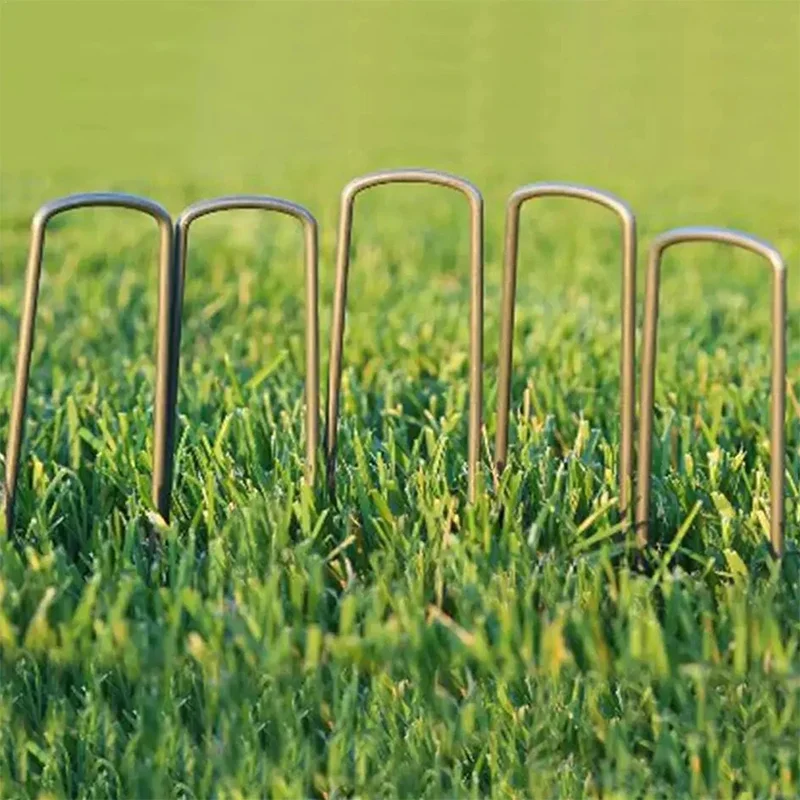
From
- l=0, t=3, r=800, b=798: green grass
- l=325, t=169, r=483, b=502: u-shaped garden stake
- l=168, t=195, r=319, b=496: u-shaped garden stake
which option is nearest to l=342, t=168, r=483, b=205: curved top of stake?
l=325, t=169, r=483, b=502: u-shaped garden stake

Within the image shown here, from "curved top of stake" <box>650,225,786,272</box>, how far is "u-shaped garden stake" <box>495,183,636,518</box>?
0.28 feet

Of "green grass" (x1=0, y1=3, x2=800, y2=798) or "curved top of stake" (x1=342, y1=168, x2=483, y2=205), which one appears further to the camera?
"curved top of stake" (x1=342, y1=168, x2=483, y2=205)

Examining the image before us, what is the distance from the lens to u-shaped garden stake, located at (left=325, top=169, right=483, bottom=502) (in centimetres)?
262

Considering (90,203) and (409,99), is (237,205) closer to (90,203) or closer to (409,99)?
Result: (90,203)

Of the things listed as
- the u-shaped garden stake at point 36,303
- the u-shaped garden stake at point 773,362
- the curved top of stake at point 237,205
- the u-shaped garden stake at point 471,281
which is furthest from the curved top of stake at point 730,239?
the u-shaped garden stake at point 36,303

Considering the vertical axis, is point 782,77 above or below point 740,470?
above

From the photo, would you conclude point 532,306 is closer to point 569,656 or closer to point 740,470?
point 740,470

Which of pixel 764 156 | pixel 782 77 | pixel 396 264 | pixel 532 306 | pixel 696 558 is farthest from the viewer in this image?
pixel 782 77

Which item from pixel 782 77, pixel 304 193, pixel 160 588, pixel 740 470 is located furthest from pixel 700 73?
pixel 160 588

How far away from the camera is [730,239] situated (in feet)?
7.84

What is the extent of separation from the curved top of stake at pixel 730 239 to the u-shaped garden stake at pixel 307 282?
1.99 feet

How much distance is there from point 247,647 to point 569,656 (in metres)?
0.50

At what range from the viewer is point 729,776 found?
223 cm

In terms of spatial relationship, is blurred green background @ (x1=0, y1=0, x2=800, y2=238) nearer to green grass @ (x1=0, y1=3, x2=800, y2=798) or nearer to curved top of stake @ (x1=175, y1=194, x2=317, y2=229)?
green grass @ (x1=0, y1=3, x2=800, y2=798)
